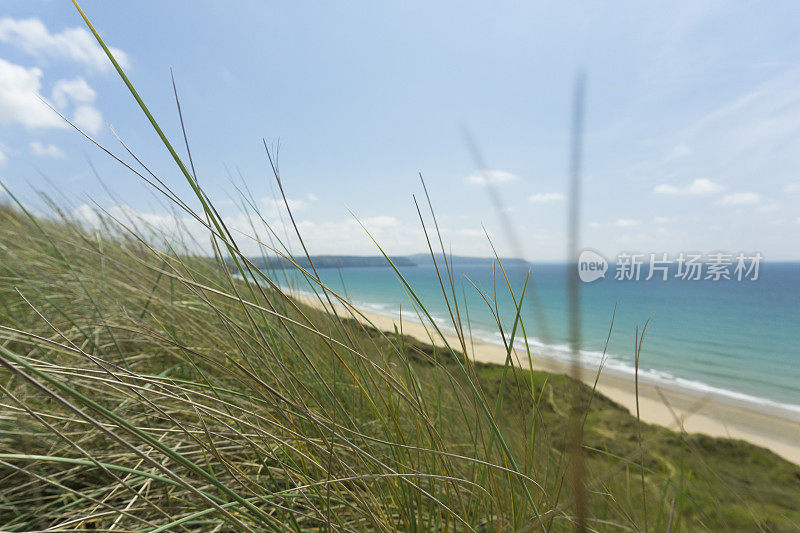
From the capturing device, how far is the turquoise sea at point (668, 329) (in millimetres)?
1289

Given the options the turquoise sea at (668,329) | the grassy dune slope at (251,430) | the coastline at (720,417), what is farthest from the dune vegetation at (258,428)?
the coastline at (720,417)

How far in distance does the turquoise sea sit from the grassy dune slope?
0.22m

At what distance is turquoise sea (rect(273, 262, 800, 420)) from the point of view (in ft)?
4.23

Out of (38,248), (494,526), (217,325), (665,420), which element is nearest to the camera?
(494,526)

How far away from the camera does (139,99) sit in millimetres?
514

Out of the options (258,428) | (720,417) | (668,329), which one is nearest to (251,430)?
(258,428)

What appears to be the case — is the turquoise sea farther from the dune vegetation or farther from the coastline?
the coastline

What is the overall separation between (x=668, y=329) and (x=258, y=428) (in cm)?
2233

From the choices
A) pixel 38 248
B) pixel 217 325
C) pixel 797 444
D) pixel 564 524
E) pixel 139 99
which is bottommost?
pixel 797 444

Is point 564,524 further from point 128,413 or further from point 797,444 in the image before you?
point 797,444

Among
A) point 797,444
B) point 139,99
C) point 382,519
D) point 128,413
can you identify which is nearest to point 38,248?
point 128,413

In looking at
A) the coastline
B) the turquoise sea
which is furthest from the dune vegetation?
the coastline

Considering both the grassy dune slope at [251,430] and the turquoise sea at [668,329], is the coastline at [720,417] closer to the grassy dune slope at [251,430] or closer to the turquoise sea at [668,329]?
the turquoise sea at [668,329]

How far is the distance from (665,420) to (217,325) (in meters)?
9.34
